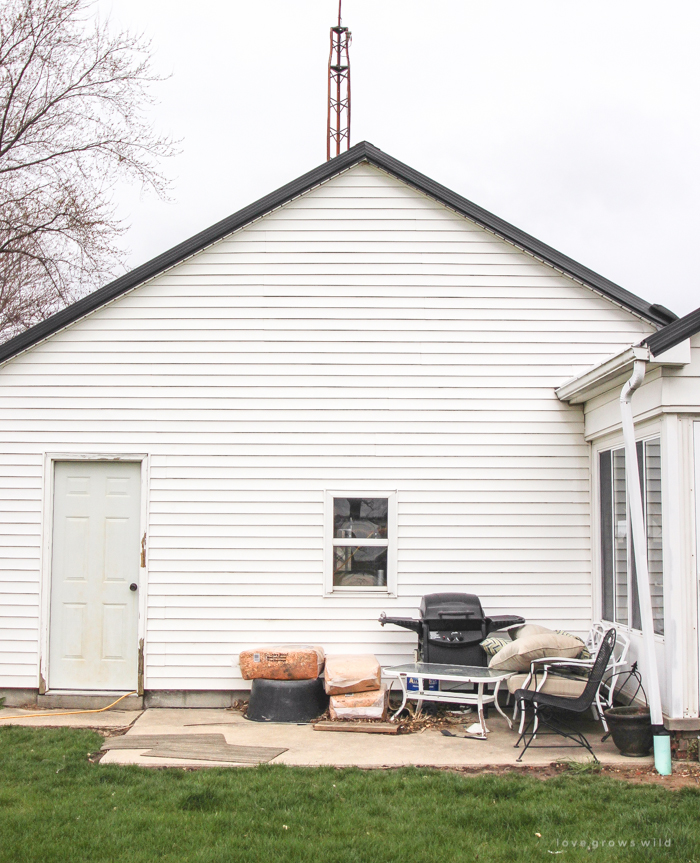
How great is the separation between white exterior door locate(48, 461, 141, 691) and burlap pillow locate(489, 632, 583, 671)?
3.78 m

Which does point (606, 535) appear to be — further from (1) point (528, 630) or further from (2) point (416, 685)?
(2) point (416, 685)

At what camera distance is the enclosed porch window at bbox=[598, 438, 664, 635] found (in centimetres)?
708

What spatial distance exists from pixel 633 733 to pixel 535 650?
1.01 metres

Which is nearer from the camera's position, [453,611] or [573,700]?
[573,700]

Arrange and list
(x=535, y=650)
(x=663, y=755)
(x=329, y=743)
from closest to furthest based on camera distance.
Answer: (x=663, y=755), (x=329, y=743), (x=535, y=650)

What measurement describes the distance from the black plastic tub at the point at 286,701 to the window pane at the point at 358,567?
1167 mm

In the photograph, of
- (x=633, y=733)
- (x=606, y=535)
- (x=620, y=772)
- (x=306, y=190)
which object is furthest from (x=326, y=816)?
(x=306, y=190)

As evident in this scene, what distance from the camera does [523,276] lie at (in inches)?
355

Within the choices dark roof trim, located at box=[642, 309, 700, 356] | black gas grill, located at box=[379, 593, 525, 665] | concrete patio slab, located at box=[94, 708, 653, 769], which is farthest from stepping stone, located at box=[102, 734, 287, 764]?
dark roof trim, located at box=[642, 309, 700, 356]

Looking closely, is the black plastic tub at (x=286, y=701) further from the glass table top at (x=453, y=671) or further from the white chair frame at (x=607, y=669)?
the white chair frame at (x=607, y=669)

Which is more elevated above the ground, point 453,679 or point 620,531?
point 620,531

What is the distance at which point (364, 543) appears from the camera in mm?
8789

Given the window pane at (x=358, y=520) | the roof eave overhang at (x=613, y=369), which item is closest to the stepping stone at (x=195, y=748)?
the window pane at (x=358, y=520)

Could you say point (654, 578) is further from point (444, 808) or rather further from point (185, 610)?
point (185, 610)
